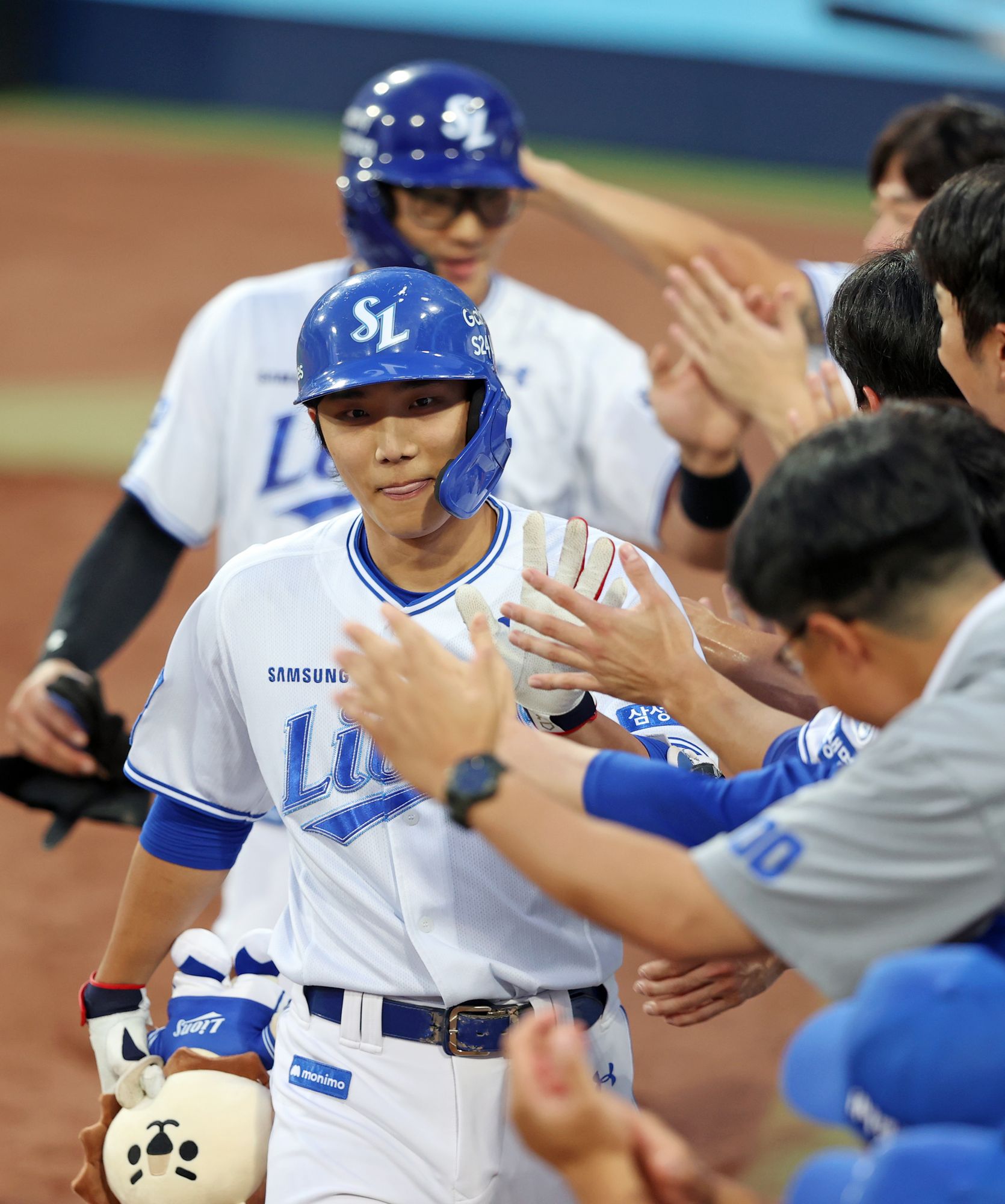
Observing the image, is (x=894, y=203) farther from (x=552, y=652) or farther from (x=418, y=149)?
(x=552, y=652)

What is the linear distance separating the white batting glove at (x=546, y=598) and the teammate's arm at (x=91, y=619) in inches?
76.0

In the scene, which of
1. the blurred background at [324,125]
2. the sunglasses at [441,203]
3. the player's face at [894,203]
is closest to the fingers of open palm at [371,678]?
the sunglasses at [441,203]

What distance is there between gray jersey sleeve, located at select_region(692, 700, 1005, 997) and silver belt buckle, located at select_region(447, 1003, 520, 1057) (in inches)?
37.4

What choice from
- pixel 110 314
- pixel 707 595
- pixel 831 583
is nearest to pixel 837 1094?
pixel 831 583

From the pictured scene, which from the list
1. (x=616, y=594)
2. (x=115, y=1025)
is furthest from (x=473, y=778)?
(x=115, y=1025)

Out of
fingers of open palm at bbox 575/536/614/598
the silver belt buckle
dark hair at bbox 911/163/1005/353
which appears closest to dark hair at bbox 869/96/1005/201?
dark hair at bbox 911/163/1005/353

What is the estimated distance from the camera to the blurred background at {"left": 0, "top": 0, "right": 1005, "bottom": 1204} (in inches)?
590

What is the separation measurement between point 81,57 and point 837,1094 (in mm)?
19840

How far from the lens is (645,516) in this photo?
5289mm

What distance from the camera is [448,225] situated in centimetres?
510

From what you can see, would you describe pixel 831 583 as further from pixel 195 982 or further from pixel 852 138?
pixel 852 138

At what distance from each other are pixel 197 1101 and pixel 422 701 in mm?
1262

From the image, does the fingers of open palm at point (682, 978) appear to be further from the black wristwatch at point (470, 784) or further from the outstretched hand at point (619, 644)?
the black wristwatch at point (470, 784)

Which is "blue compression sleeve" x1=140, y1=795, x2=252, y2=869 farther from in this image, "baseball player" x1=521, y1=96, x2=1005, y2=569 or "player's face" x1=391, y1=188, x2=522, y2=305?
"player's face" x1=391, y1=188, x2=522, y2=305
